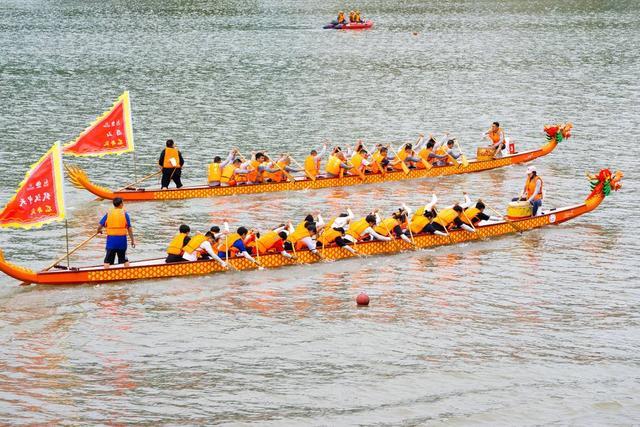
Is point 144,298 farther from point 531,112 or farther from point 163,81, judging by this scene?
point 163,81

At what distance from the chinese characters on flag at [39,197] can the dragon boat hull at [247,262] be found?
1211 mm

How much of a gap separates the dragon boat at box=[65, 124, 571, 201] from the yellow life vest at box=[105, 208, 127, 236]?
9.26 metres

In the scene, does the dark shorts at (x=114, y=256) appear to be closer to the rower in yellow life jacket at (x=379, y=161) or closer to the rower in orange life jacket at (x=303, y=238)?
the rower in orange life jacket at (x=303, y=238)

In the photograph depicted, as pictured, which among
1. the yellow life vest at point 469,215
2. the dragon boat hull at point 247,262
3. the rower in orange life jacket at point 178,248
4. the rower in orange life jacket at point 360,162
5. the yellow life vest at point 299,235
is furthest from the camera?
the rower in orange life jacket at point 360,162

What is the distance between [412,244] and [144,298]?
8418 mm

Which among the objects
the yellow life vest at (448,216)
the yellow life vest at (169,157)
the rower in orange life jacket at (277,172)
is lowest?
the yellow life vest at (448,216)

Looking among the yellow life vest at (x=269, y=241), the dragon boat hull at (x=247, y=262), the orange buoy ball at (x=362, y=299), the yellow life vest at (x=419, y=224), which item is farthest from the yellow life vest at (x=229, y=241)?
the yellow life vest at (x=419, y=224)

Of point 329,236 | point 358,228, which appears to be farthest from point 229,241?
point 358,228

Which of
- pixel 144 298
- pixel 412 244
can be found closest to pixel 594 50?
pixel 412 244

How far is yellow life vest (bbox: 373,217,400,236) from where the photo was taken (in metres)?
32.3

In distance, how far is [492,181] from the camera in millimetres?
42969

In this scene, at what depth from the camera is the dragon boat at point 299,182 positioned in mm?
38438

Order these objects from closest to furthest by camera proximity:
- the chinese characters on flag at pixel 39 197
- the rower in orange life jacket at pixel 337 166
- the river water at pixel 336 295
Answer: the river water at pixel 336 295 → the chinese characters on flag at pixel 39 197 → the rower in orange life jacket at pixel 337 166

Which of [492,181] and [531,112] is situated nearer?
[492,181]
